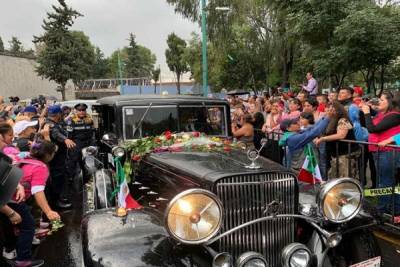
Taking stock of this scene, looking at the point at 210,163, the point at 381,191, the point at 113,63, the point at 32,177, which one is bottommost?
the point at 381,191

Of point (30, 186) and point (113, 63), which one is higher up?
point (113, 63)

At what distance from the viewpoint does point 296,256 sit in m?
3.18

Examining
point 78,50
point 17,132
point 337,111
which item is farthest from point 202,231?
point 78,50

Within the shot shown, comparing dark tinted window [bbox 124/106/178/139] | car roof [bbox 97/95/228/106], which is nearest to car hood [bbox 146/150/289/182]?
dark tinted window [bbox 124/106/178/139]

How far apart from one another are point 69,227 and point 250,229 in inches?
153

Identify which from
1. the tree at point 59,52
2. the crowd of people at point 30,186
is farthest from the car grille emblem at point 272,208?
the tree at point 59,52

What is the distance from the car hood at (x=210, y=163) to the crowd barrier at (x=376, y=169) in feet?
6.73

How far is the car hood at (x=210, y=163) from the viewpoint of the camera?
10.9 ft

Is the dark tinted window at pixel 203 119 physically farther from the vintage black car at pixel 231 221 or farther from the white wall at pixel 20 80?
the white wall at pixel 20 80

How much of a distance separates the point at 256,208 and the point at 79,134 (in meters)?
6.27

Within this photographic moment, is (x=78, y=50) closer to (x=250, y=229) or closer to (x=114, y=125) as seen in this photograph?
(x=114, y=125)

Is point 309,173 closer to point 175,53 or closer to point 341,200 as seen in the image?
point 341,200

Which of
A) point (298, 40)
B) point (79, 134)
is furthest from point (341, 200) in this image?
point (298, 40)

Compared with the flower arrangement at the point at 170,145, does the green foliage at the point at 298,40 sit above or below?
above
